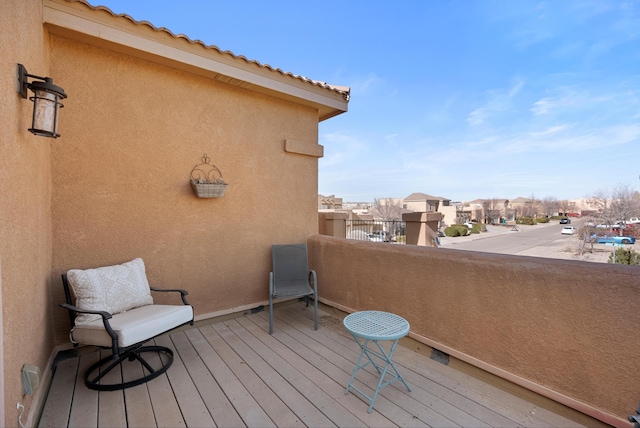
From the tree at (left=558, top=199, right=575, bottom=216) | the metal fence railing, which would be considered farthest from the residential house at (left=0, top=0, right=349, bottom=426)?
the tree at (left=558, top=199, right=575, bottom=216)

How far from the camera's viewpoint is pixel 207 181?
3248 mm

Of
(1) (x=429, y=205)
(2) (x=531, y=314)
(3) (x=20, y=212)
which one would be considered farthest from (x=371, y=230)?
(1) (x=429, y=205)

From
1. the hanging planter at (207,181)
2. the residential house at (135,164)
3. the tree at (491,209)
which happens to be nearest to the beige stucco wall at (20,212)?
the residential house at (135,164)

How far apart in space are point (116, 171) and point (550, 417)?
162 inches

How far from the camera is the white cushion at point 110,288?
7.38 ft

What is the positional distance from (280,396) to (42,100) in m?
2.49

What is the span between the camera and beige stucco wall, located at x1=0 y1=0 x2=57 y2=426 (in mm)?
1334

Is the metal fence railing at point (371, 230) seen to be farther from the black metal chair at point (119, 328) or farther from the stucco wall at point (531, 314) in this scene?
the black metal chair at point (119, 328)

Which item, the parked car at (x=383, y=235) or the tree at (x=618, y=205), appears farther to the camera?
the tree at (x=618, y=205)

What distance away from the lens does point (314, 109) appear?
4227 mm

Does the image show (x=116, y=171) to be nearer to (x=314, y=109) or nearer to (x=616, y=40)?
(x=314, y=109)

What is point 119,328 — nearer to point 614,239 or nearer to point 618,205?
point 614,239

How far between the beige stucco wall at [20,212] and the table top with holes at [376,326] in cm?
186

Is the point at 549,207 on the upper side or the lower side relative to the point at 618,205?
upper
